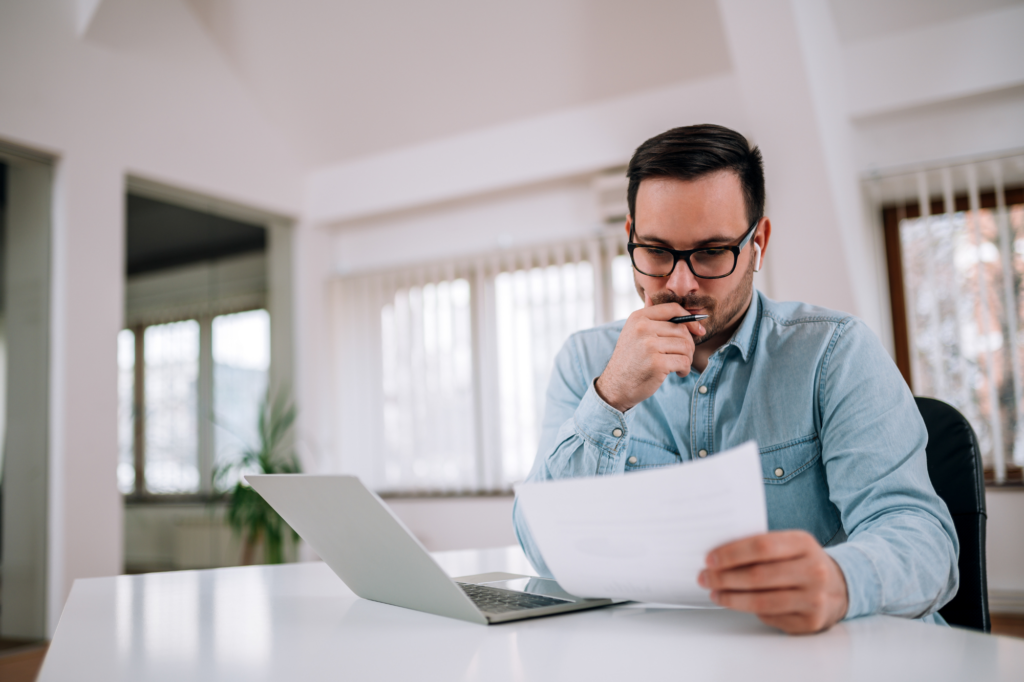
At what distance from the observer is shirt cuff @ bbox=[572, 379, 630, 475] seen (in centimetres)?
107

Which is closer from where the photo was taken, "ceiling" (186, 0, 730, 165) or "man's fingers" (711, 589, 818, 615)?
"man's fingers" (711, 589, 818, 615)

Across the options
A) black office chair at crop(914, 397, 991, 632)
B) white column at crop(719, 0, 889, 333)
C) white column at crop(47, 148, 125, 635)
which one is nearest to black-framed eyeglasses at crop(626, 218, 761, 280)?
black office chair at crop(914, 397, 991, 632)

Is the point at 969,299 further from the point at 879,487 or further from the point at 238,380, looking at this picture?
the point at 238,380

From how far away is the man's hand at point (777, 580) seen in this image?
0.69m

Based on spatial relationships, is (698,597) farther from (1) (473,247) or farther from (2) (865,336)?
(1) (473,247)

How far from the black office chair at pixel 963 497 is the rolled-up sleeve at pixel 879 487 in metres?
0.11

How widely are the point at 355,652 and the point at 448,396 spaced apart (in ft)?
13.5

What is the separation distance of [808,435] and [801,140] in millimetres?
2461

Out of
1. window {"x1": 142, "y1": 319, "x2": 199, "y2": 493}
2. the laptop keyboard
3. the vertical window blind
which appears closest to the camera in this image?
the laptop keyboard

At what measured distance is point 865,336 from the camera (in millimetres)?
1166

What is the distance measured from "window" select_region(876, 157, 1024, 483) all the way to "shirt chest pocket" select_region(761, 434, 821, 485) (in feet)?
10.1

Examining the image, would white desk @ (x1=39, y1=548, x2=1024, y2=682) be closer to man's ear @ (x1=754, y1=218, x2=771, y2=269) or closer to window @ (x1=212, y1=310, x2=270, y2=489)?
man's ear @ (x1=754, y1=218, x2=771, y2=269)

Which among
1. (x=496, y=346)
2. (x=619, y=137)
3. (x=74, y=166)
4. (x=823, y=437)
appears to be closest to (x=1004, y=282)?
(x=619, y=137)

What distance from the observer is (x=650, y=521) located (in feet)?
2.21
